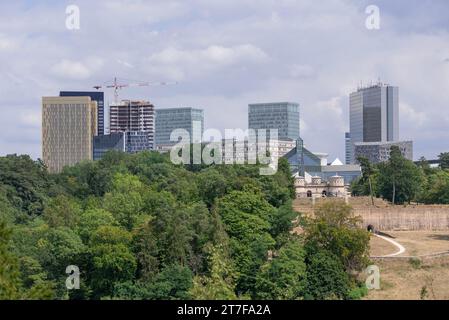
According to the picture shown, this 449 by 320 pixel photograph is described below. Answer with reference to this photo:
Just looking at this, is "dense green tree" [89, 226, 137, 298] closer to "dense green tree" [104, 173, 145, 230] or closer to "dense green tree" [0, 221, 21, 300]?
"dense green tree" [104, 173, 145, 230]

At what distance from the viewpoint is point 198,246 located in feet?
165

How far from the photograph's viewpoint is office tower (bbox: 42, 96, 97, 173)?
177125mm

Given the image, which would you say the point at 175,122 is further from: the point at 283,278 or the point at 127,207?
the point at 283,278

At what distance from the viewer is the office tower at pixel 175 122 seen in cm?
15938

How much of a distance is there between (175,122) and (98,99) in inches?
817

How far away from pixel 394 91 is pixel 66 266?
148 m

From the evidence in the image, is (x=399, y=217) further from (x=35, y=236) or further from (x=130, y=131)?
(x=130, y=131)

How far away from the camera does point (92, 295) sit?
155ft

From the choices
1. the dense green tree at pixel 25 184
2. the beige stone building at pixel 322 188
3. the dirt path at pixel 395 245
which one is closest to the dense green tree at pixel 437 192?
the beige stone building at pixel 322 188

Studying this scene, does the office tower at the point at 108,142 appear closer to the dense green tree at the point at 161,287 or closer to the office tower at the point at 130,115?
the office tower at the point at 130,115

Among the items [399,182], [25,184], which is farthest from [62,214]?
[399,182]

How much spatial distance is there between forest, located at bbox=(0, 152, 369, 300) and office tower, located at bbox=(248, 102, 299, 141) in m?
101

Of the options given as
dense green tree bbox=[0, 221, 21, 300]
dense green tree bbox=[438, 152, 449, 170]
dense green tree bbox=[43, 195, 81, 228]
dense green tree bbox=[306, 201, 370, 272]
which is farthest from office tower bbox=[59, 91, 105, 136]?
dense green tree bbox=[0, 221, 21, 300]
